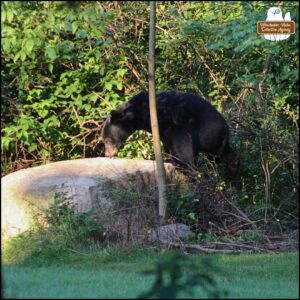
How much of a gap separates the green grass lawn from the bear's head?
4208mm

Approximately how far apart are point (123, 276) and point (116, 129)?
6.71 meters

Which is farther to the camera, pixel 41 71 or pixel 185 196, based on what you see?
pixel 41 71

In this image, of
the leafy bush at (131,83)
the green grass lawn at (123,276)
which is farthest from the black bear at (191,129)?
the green grass lawn at (123,276)

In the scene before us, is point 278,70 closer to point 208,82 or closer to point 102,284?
point 208,82

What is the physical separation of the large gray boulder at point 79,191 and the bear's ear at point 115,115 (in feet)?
6.96

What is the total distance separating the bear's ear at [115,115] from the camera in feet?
52.0

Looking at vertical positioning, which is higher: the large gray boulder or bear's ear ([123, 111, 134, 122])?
bear's ear ([123, 111, 134, 122])


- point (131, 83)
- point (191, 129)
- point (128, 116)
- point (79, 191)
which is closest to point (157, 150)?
point (79, 191)

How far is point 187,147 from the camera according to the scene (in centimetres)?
1492

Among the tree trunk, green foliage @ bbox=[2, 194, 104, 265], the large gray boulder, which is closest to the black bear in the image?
the large gray boulder

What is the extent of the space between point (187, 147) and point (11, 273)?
6083mm

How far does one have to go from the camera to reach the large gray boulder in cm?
1279

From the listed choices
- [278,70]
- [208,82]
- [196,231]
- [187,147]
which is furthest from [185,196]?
[208,82]

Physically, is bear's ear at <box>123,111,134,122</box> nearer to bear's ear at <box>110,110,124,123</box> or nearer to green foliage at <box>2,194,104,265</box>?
bear's ear at <box>110,110,124,123</box>
